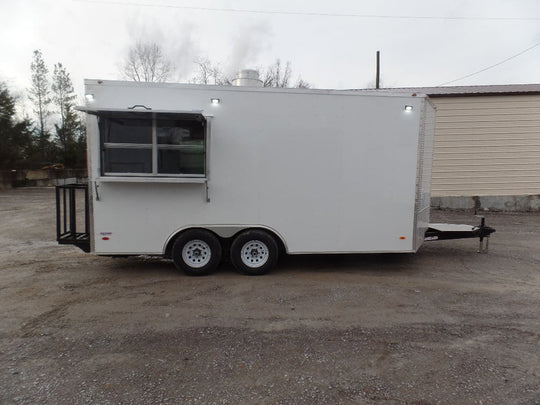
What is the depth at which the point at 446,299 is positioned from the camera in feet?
15.6

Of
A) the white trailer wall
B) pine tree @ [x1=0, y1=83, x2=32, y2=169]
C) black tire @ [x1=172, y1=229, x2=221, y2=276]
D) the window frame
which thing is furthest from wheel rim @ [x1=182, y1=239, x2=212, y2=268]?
pine tree @ [x1=0, y1=83, x2=32, y2=169]

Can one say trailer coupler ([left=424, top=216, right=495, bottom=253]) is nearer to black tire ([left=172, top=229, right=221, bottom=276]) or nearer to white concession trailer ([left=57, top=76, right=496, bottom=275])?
white concession trailer ([left=57, top=76, right=496, bottom=275])

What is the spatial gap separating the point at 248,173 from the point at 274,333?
247cm

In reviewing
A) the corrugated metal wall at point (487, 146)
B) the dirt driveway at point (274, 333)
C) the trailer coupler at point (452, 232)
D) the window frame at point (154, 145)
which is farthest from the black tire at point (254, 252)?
the corrugated metal wall at point (487, 146)

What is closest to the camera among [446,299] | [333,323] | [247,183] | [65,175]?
[333,323]

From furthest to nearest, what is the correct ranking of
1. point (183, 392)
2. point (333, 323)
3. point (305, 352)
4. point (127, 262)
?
point (127, 262) < point (333, 323) < point (305, 352) < point (183, 392)

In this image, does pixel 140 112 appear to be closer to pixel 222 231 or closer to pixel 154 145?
pixel 154 145

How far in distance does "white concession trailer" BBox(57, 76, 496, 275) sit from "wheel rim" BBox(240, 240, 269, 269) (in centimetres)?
2

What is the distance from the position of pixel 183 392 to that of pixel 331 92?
442 centimetres

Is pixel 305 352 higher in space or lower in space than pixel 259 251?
lower

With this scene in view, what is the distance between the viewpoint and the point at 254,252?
5590 millimetres

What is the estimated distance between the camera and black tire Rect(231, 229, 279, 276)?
548 centimetres

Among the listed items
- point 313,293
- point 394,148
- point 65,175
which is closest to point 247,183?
point 313,293

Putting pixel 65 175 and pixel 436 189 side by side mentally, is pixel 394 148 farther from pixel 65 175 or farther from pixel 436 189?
pixel 65 175
